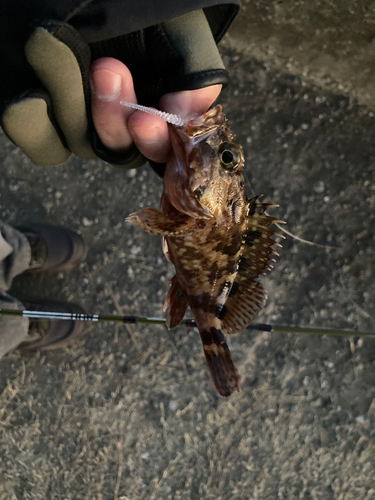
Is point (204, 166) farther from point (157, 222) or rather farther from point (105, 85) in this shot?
point (105, 85)

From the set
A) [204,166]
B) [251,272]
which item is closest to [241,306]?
[251,272]

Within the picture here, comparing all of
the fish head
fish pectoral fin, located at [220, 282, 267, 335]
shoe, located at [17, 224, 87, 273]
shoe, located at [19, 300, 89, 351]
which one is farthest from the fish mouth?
shoe, located at [19, 300, 89, 351]

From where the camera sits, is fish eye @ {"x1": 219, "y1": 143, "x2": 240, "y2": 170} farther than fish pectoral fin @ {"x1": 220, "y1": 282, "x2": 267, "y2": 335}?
No

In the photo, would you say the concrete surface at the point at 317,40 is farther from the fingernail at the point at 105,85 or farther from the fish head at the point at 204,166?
the fingernail at the point at 105,85

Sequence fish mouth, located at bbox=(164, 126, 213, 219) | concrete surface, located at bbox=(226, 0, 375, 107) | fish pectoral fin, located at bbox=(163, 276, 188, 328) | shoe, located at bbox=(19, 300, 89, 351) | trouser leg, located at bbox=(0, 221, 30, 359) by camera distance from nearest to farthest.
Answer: fish mouth, located at bbox=(164, 126, 213, 219), fish pectoral fin, located at bbox=(163, 276, 188, 328), trouser leg, located at bbox=(0, 221, 30, 359), concrete surface, located at bbox=(226, 0, 375, 107), shoe, located at bbox=(19, 300, 89, 351)

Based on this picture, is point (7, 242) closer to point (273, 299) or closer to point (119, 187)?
point (119, 187)

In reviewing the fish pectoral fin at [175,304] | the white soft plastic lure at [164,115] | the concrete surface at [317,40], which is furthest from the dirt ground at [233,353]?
the white soft plastic lure at [164,115]

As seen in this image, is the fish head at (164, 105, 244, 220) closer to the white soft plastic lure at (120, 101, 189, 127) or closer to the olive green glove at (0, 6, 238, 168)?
the white soft plastic lure at (120, 101, 189, 127)
